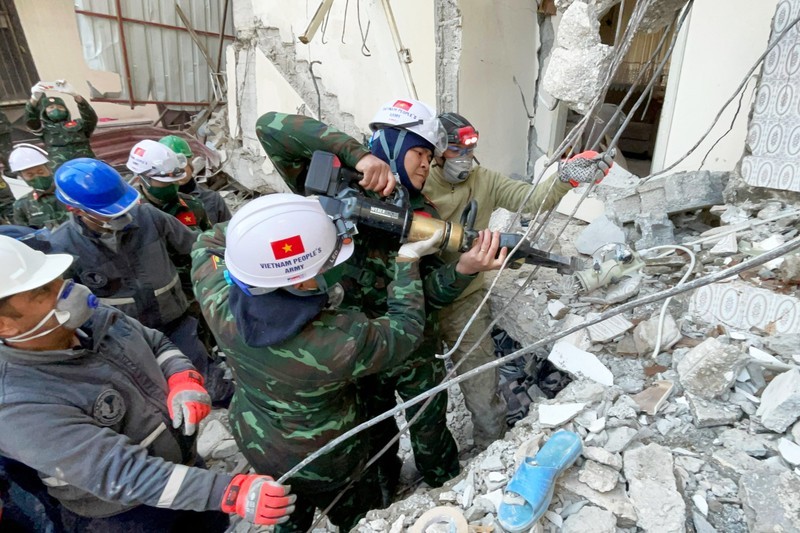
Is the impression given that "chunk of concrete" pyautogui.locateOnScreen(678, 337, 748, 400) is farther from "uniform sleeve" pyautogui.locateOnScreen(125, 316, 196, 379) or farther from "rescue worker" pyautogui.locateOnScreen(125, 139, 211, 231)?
"rescue worker" pyautogui.locateOnScreen(125, 139, 211, 231)

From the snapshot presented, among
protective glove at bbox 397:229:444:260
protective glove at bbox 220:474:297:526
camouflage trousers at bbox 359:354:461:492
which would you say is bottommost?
camouflage trousers at bbox 359:354:461:492

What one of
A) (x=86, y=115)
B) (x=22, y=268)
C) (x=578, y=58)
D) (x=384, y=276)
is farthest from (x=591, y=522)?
(x=86, y=115)

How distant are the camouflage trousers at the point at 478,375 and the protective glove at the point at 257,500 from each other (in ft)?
4.13

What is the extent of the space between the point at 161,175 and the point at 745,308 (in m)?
3.38

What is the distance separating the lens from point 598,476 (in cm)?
148

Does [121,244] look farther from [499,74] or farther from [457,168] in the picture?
[499,74]

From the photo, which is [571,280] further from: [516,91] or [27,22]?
[27,22]

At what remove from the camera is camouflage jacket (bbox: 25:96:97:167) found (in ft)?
13.7

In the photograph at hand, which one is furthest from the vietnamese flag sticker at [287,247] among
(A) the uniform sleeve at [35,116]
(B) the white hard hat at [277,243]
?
(A) the uniform sleeve at [35,116]

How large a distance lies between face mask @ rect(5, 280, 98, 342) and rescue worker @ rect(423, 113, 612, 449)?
4.82 ft

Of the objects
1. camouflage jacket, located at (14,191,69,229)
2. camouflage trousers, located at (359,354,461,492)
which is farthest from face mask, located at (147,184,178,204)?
camouflage trousers, located at (359,354,461,492)

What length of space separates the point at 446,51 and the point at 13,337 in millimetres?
3878

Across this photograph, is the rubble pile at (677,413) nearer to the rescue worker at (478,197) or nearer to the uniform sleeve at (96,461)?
the rescue worker at (478,197)

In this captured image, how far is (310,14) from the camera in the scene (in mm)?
5355
